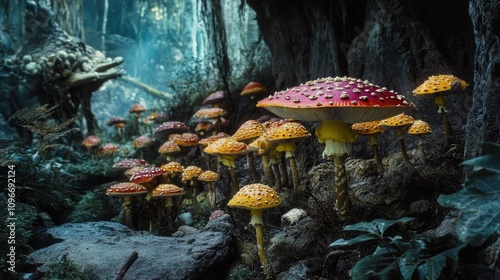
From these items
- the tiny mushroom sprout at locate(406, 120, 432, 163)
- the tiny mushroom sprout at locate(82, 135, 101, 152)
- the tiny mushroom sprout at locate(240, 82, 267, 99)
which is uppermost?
the tiny mushroom sprout at locate(240, 82, 267, 99)

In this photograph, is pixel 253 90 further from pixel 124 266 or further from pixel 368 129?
pixel 124 266

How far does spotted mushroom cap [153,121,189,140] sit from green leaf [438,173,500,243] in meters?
5.55

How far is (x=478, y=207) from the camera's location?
71.1 inches

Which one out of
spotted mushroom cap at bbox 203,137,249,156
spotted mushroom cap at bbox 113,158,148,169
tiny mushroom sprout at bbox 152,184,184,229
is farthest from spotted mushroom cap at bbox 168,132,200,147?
spotted mushroom cap at bbox 203,137,249,156

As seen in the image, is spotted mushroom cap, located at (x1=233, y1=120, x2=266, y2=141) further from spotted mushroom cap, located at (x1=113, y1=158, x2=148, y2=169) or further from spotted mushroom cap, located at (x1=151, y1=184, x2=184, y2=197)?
spotted mushroom cap, located at (x1=113, y1=158, x2=148, y2=169)

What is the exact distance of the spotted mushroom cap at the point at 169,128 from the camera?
6902 millimetres

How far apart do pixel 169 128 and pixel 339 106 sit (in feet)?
14.5

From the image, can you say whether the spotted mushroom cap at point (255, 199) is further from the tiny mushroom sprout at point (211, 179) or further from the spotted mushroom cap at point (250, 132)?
the tiny mushroom sprout at point (211, 179)

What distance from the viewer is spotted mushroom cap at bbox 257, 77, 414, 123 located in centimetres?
311

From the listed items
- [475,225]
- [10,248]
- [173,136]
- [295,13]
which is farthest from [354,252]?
[295,13]

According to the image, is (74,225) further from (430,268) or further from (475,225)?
(475,225)

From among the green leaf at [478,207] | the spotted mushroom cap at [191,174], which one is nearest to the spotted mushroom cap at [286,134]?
the spotted mushroom cap at [191,174]

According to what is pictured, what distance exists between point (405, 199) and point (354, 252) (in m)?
0.85

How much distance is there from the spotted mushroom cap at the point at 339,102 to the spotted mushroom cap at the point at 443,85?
77 centimetres
